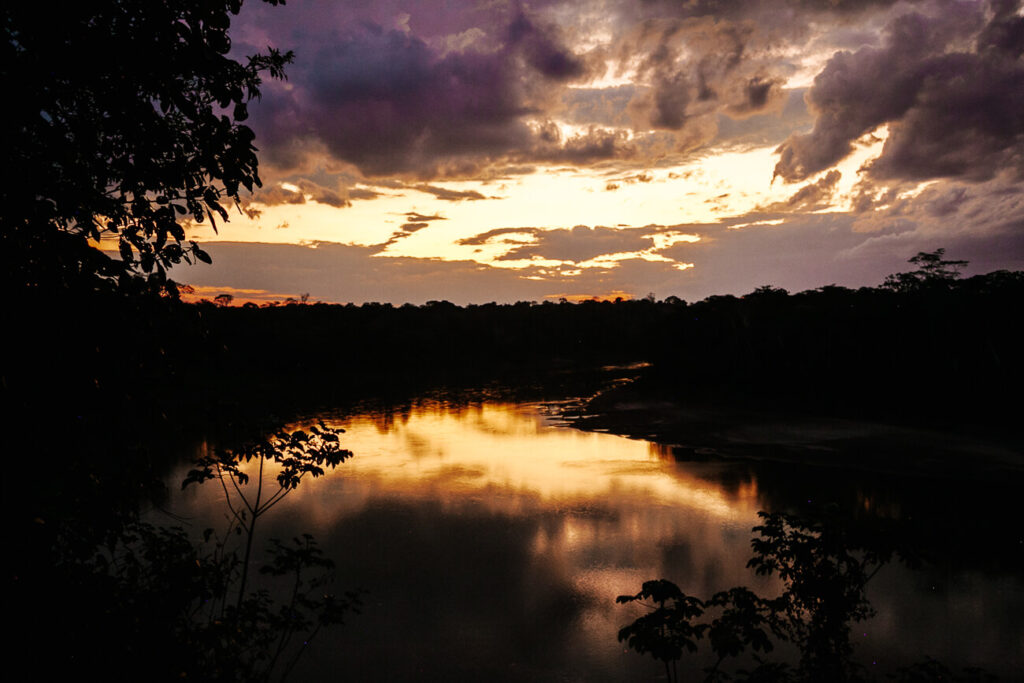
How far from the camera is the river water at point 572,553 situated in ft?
33.7

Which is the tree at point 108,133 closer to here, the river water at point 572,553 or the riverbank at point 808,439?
the river water at point 572,553

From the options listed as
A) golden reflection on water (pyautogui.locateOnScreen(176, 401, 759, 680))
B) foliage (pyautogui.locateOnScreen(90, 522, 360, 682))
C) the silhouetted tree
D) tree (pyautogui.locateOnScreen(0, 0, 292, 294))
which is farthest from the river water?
tree (pyautogui.locateOnScreen(0, 0, 292, 294))

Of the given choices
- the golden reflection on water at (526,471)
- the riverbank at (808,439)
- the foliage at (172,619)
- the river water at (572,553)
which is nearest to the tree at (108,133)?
the foliage at (172,619)

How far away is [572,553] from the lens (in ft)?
49.5

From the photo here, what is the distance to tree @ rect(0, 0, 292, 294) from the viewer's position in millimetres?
3051

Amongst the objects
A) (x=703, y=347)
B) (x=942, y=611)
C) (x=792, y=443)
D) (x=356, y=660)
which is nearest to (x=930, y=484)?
(x=792, y=443)

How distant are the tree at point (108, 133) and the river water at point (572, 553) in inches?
332

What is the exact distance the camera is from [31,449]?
378 centimetres

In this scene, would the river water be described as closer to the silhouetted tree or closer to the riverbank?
the riverbank

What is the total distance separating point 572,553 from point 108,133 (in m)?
13.9

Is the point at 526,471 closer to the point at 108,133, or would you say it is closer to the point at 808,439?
the point at 808,439

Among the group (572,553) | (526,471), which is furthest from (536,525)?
(526,471)

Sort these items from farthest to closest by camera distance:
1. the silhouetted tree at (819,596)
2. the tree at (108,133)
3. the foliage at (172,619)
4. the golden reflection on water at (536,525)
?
the golden reflection on water at (536,525)
the silhouetted tree at (819,596)
the foliage at (172,619)
the tree at (108,133)

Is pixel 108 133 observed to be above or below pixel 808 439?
above
